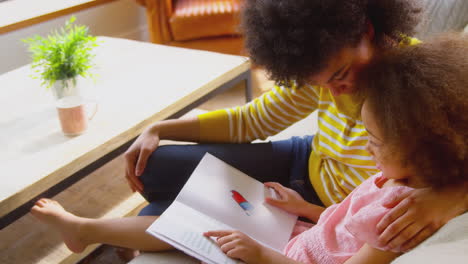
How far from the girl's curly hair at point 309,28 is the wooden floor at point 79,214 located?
0.85 metres

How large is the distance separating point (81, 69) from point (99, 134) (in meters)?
0.25

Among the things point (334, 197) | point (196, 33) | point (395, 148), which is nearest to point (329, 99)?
point (334, 197)

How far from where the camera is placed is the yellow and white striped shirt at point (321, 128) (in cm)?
94

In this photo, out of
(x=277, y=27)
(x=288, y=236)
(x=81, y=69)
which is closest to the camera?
(x=277, y=27)

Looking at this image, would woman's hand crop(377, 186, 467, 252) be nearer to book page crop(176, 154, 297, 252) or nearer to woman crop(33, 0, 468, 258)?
woman crop(33, 0, 468, 258)

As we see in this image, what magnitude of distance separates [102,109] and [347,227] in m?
0.91

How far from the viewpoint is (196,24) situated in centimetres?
237

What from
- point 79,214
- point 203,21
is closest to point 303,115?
point 79,214

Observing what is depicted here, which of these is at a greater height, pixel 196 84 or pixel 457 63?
pixel 457 63

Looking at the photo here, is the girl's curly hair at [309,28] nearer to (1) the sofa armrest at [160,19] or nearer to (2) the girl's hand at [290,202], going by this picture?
(2) the girl's hand at [290,202]

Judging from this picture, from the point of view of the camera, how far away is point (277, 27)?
2.52 feet

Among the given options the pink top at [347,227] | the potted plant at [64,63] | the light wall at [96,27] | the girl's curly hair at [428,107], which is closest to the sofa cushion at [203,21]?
the light wall at [96,27]

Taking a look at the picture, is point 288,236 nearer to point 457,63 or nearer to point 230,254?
point 230,254

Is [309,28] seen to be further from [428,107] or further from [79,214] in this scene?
[79,214]
